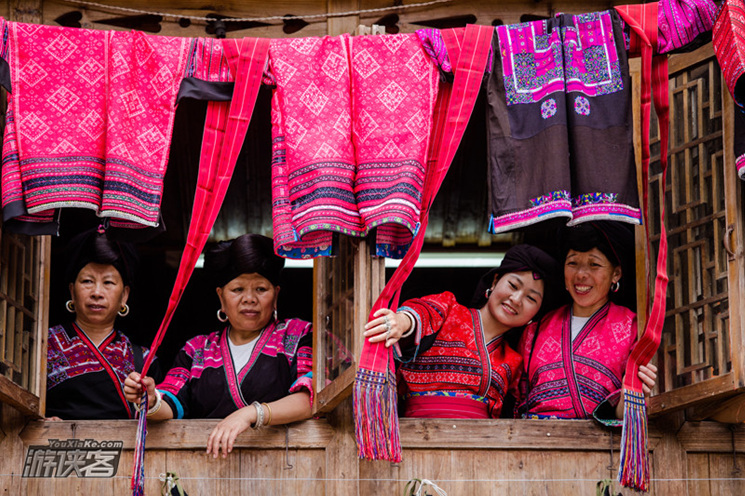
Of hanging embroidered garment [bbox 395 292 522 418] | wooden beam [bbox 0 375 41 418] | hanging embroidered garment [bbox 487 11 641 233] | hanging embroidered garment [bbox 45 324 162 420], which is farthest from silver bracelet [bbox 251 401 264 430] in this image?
hanging embroidered garment [bbox 487 11 641 233]

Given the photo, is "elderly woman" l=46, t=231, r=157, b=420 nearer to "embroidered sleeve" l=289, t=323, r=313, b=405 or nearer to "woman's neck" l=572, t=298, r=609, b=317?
"embroidered sleeve" l=289, t=323, r=313, b=405

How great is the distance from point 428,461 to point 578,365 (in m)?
0.81

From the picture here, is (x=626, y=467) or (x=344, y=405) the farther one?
(x=344, y=405)

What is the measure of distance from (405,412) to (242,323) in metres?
0.88

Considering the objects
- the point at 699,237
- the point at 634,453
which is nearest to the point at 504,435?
the point at 634,453

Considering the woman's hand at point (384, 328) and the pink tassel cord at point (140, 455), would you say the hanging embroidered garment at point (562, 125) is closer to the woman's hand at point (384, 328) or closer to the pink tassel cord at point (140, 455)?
the woman's hand at point (384, 328)

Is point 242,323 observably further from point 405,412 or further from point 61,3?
point 61,3

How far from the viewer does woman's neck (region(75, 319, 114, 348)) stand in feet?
16.8

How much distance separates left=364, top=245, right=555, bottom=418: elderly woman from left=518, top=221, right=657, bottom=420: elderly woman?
11cm

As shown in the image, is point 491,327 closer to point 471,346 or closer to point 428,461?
point 471,346

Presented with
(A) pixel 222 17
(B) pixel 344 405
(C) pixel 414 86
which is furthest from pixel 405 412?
(A) pixel 222 17

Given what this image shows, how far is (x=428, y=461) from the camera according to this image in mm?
4488

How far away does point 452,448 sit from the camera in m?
4.49

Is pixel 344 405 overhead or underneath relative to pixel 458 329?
underneath
